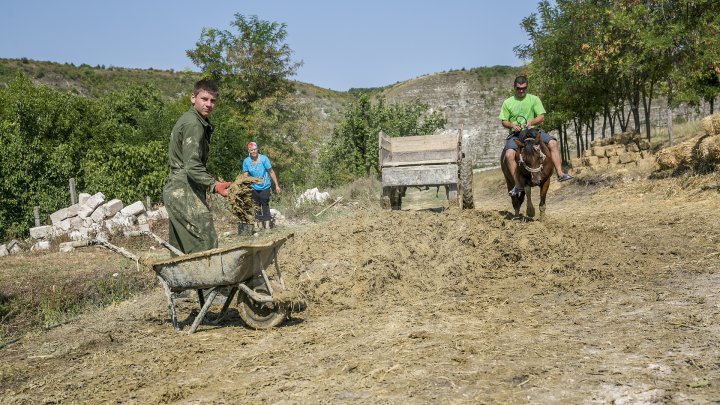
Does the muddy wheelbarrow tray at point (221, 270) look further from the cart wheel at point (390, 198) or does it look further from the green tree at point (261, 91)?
the green tree at point (261, 91)

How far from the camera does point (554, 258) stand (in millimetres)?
7555

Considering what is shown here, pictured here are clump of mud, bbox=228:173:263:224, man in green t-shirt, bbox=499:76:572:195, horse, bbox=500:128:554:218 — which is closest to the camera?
clump of mud, bbox=228:173:263:224

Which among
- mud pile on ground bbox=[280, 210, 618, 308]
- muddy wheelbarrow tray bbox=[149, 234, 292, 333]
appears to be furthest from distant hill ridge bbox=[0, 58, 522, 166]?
muddy wheelbarrow tray bbox=[149, 234, 292, 333]

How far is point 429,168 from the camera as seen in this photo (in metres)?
11.5

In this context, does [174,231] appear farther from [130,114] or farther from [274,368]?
[130,114]

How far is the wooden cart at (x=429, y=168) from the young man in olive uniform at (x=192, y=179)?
6022 mm

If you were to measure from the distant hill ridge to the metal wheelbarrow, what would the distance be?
4563cm

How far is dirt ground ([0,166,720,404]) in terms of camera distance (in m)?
3.95

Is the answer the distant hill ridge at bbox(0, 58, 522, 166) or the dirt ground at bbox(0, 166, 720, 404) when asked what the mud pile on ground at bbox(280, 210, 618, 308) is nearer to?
the dirt ground at bbox(0, 166, 720, 404)

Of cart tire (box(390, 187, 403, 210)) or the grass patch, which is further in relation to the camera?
cart tire (box(390, 187, 403, 210))

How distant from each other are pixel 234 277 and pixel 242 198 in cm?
81

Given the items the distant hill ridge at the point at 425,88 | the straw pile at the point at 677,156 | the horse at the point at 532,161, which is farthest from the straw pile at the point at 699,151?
the distant hill ridge at the point at 425,88

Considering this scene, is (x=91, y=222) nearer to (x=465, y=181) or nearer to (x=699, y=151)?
(x=465, y=181)

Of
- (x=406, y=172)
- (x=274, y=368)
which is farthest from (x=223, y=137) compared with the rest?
(x=274, y=368)
